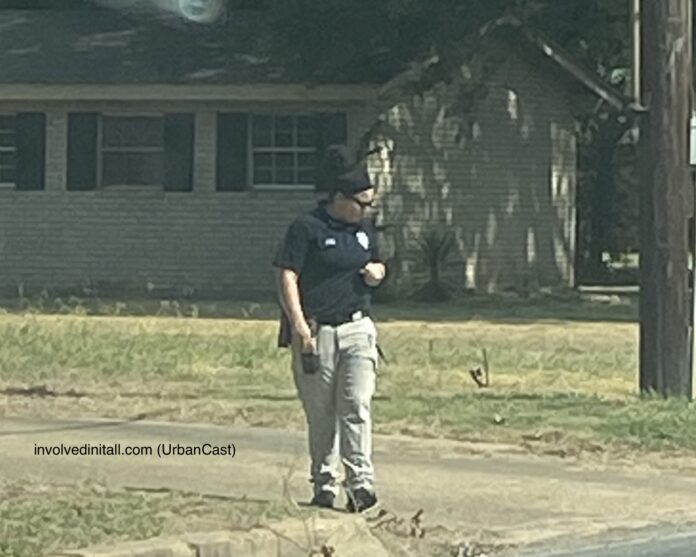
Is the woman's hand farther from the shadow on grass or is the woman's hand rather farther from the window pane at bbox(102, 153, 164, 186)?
the window pane at bbox(102, 153, 164, 186)

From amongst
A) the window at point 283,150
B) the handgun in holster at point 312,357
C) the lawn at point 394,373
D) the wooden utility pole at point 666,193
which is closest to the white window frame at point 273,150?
the window at point 283,150

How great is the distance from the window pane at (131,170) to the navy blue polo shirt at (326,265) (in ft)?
69.2

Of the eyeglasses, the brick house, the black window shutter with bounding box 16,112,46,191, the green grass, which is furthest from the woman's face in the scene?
the black window shutter with bounding box 16,112,46,191

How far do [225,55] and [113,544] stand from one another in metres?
23.3

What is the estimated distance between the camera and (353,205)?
11.6 m

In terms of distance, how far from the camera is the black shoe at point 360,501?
11.6 m

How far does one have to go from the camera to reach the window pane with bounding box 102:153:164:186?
3256 cm

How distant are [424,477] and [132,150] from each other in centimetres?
1943

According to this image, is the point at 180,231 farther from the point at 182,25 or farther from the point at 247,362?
the point at 247,362

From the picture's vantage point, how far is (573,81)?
33.7m

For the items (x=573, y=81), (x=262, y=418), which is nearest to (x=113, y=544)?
(x=262, y=418)

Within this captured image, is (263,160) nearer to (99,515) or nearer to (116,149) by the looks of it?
(116,149)

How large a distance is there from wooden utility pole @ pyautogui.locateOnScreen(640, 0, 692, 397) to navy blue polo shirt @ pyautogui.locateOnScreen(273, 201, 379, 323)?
21.1ft

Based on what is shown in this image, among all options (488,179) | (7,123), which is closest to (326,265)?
(488,179)
